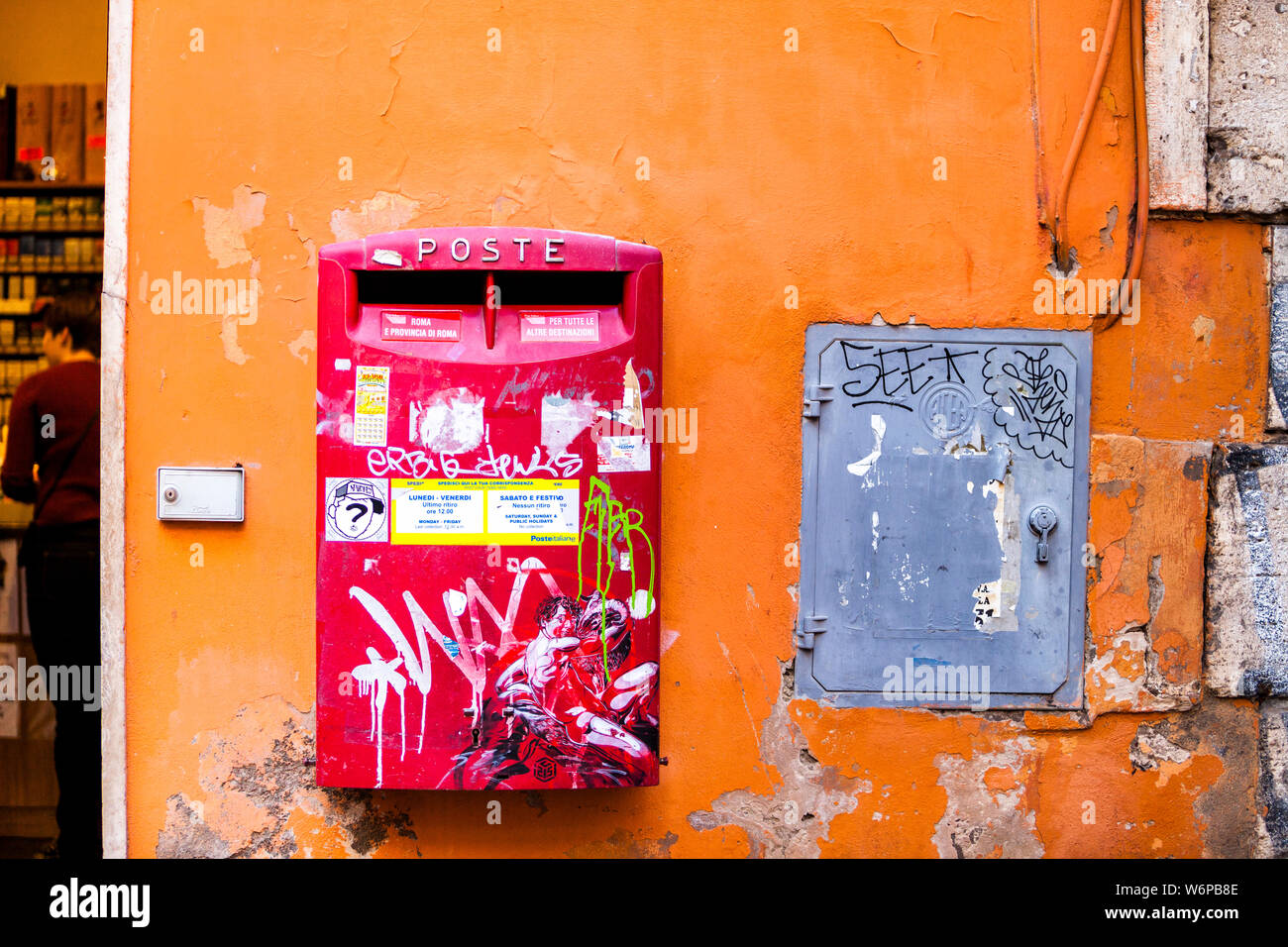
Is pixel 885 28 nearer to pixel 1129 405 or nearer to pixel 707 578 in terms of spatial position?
pixel 1129 405

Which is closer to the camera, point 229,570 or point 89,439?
point 229,570

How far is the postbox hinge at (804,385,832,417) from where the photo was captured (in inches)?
108

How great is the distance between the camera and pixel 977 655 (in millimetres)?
2758

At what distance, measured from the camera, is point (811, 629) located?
9.01ft

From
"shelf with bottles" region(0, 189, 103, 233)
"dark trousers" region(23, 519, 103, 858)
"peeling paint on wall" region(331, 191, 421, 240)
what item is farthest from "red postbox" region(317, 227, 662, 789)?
"shelf with bottles" region(0, 189, 103, 233)

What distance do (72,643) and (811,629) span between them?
2.74 meters

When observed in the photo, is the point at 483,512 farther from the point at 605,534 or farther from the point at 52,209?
the point at 52,209

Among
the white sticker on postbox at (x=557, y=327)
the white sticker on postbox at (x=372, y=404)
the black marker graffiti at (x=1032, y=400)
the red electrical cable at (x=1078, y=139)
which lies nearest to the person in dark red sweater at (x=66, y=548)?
the white sticker on postbox at (x=372, y=404)

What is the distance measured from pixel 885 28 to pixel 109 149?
8.07 feet

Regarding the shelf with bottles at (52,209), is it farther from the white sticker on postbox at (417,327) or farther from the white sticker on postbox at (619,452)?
the white sticker on postbox at (619,452)

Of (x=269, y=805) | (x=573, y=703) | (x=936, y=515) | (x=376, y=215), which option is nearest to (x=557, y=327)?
(x=376, y=215)

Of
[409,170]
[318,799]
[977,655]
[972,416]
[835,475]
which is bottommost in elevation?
[318,799]

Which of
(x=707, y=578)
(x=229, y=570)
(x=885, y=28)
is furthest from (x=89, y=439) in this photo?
(x=885, y=28)

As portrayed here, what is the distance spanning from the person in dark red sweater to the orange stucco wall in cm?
80
